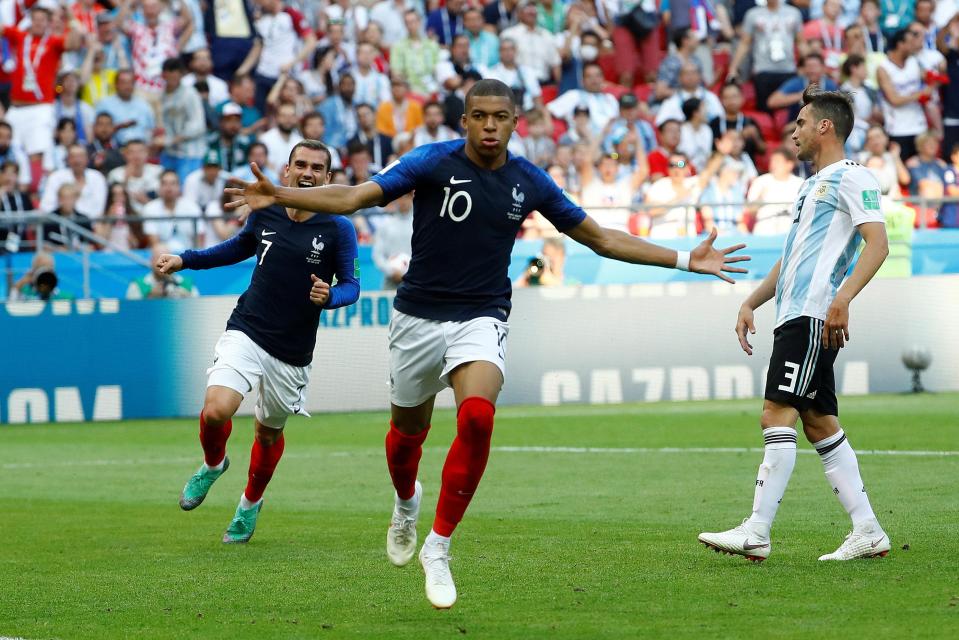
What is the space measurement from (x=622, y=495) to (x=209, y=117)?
12.5 meters

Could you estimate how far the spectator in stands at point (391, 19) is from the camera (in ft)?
78.7

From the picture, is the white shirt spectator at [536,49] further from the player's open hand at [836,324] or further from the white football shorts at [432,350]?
the player's open hand at [836,324]

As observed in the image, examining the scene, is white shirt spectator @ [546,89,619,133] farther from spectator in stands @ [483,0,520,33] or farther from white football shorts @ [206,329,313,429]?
white football shorts @ [206,329,313,429]

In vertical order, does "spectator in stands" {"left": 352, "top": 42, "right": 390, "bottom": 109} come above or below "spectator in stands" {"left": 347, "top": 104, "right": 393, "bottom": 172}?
above

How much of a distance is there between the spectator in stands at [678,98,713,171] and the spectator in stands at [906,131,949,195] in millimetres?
3016

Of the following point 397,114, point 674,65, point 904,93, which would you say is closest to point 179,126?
point 397,114

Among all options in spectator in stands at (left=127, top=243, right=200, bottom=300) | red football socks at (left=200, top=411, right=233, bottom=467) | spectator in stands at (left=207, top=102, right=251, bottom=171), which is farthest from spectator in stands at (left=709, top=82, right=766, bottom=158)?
red football socks at (left=200, top=411, right=233, bottom=467)

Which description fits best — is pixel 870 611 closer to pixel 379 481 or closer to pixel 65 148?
pixel 379 481

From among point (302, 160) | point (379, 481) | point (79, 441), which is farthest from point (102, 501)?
point (79, 441)

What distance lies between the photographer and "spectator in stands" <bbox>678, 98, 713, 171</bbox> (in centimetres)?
2281

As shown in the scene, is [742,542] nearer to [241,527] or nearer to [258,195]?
[258,195]

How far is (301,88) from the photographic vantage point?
22047 millimetres

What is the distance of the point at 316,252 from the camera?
923 cm

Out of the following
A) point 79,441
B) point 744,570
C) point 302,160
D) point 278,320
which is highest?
point 302,160
